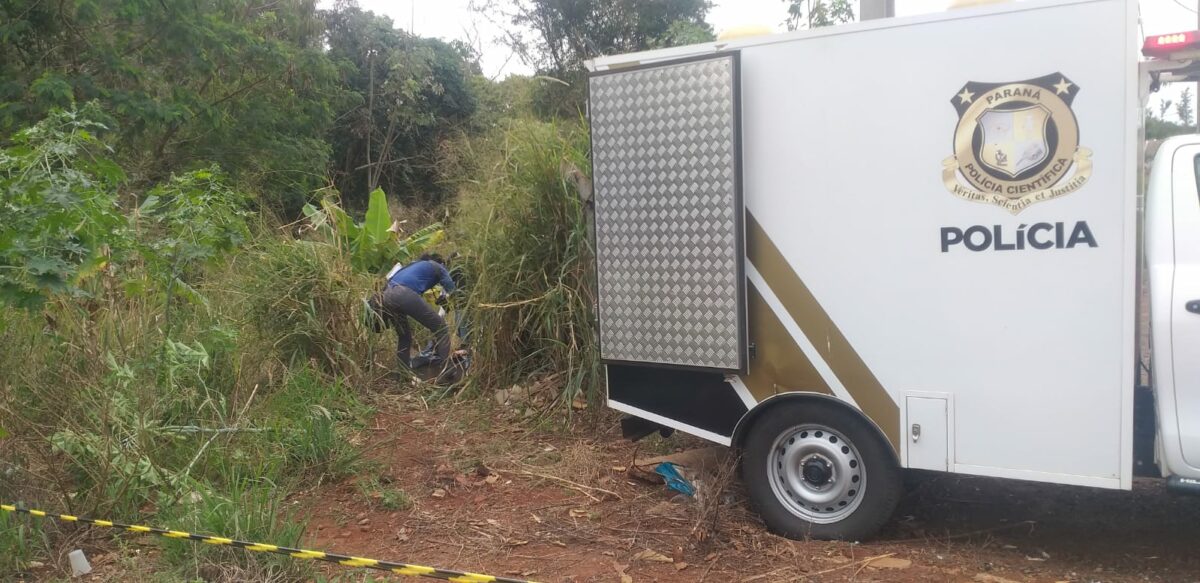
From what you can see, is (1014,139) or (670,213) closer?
(1014,139)

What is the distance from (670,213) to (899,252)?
1211mm

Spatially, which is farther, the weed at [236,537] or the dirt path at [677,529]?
the dirt path at [677,529]

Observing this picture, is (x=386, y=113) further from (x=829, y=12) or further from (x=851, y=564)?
(x=851, y=564)

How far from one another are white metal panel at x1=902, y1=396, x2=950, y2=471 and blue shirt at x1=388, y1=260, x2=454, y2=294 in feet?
17.1

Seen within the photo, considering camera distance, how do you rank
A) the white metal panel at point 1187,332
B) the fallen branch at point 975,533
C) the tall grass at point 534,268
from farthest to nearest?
the tall grass at point 534,268
the fallen branch at point 975,533
the white metal panel at point 1187,332

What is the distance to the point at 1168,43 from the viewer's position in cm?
404

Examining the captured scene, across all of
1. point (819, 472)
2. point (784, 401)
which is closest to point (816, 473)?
point (819, 472)

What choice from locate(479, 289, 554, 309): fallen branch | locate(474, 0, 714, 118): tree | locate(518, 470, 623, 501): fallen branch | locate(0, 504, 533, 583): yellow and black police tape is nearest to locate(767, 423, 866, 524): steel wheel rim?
locate(518, 470, 623, 501): fallen branch

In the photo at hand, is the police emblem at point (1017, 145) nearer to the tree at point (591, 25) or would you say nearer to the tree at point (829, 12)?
the tree at point (829, 12)

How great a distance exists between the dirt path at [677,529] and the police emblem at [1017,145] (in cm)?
179

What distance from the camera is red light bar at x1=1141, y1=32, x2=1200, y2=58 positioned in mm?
4007

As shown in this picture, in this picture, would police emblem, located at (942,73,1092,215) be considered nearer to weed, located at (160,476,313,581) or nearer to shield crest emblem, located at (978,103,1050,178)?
shield crest emblem, located at (978,103,1050,178)

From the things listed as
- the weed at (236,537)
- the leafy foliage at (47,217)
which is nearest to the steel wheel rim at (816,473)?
the weed at (236,537)

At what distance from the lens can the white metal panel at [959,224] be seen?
4.02 m
